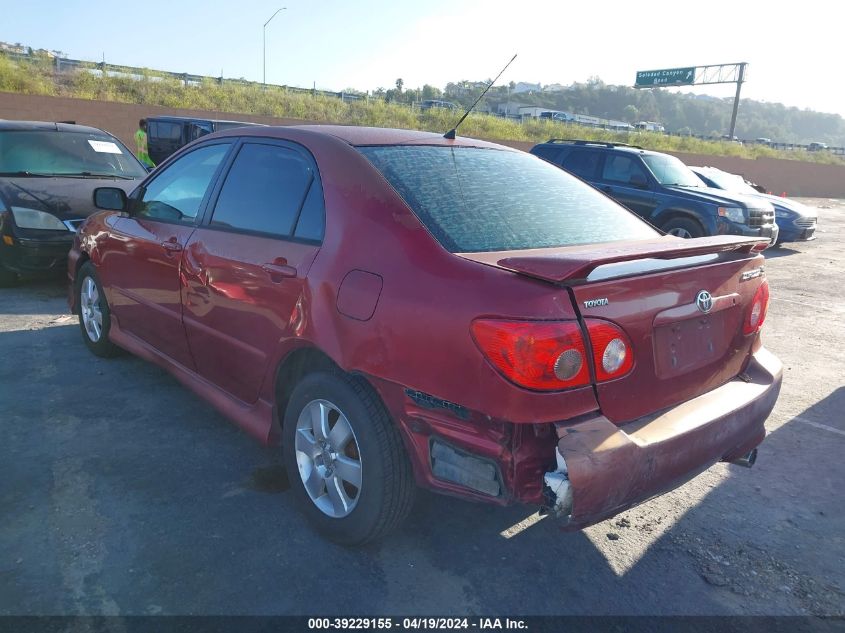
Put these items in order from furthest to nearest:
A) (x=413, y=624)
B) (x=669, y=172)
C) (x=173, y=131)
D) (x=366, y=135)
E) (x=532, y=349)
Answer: (x=173, y=131)
(x=669, y=172)
(x=366, y=135)
(x=413, y=624)
(x=532, y=349)

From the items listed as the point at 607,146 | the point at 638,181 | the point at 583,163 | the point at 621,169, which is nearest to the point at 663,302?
the point at 638,181

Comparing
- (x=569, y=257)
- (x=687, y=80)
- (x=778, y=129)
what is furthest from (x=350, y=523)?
(x=778, y=129)

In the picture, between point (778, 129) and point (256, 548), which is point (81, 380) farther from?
point (778, 129)

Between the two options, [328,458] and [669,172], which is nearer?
[328,458]

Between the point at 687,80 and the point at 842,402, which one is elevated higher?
the point at 687,80

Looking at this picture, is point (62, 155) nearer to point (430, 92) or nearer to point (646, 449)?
point (646, 449)

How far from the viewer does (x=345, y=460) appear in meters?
2.68

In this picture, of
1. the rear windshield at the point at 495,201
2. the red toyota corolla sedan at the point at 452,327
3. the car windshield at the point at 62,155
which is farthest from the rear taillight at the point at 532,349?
the car windshield at the point at 62,155

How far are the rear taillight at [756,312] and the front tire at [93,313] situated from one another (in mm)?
4050

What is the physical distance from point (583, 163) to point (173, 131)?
1055 cm

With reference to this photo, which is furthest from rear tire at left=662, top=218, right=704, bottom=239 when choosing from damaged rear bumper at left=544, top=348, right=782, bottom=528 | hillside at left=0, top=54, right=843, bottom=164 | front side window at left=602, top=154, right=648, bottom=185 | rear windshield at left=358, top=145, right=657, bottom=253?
hillside at left=0, top=54, right=843, bottom=164

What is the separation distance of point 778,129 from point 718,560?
545ft

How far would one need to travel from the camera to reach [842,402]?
15.8ft

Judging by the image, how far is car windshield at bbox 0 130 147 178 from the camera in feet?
23.2
